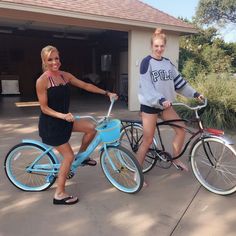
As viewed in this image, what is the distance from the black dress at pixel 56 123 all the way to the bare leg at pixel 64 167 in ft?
0.24

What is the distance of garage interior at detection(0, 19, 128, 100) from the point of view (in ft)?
43.9

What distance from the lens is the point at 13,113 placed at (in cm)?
879

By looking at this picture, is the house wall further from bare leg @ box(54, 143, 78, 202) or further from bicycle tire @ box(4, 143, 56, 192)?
bare leg @ box(54, 143, 78, 202)

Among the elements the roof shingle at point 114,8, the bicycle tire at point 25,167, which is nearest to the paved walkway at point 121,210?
the bicycle tire at point 25,167

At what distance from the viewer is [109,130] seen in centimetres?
324

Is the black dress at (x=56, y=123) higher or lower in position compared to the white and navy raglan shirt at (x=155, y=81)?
lower

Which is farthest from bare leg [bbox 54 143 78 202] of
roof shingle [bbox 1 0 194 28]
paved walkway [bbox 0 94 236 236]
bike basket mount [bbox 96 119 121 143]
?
roof shingle [bbox 1 0 194 28]

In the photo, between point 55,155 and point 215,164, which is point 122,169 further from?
point 215,164

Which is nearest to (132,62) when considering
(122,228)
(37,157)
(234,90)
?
(234,90)

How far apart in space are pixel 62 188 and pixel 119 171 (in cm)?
66

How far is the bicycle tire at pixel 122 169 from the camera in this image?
3271 mm

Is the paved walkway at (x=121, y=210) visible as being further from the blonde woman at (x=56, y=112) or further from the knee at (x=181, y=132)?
the knee at (x=181, y=132)

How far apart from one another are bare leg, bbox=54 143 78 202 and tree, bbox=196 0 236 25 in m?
40.3

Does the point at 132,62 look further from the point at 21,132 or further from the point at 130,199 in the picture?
the point at 130,199
